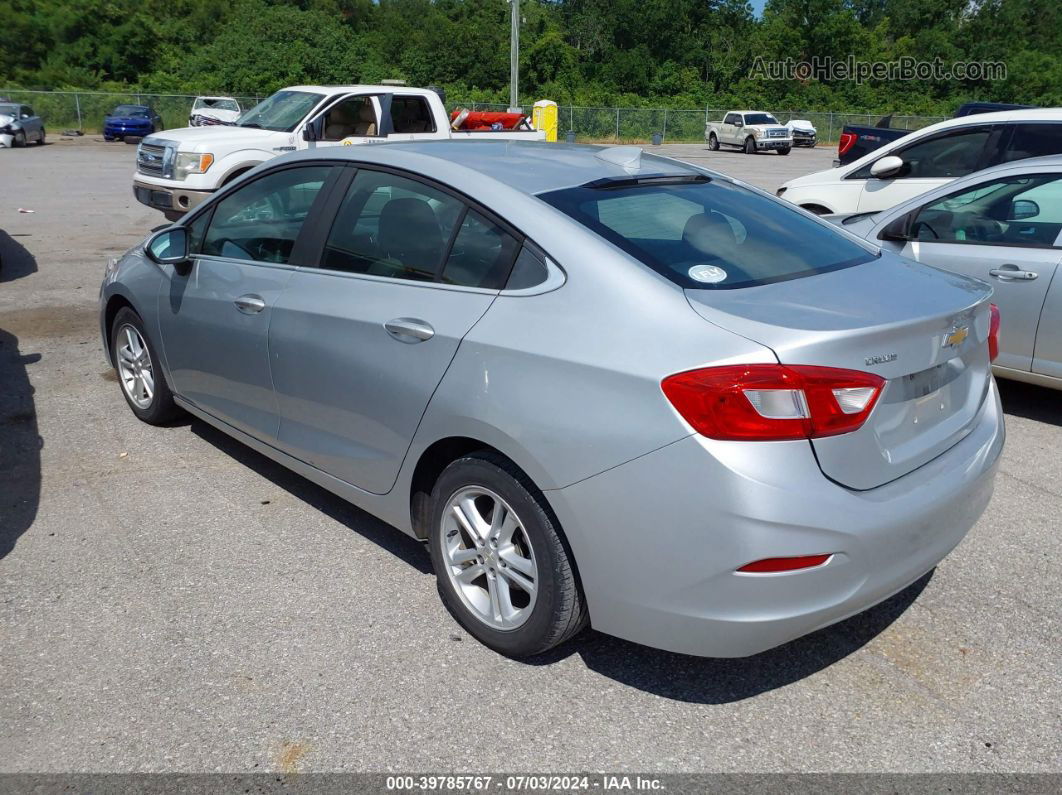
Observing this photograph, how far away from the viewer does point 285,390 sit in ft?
13.3

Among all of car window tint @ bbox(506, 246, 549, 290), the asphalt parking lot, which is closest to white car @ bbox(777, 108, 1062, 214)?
the asphalt parking lot

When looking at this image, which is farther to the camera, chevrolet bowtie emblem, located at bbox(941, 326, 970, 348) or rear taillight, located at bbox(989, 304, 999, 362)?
rear taillight, located at bbox(989, 304, 999, 362)

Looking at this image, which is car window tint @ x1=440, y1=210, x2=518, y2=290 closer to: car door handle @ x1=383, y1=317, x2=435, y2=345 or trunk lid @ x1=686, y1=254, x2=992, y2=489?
car door handle @ x1=383, y1=317, x2=435, y2=345

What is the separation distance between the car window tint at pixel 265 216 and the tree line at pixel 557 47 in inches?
1891

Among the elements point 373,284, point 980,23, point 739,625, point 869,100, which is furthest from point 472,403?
point 980,23

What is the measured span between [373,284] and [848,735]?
2.28 m

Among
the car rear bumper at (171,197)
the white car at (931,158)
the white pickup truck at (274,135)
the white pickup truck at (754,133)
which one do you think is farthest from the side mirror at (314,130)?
the white pickup truck at (754,133)

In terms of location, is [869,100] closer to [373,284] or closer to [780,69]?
[780,69]

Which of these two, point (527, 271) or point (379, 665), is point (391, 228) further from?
point (379, 665)

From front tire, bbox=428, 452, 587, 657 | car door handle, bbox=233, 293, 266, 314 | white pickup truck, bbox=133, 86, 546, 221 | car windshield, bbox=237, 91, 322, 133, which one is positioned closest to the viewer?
front tire, bbox=428, 452, 587, 657

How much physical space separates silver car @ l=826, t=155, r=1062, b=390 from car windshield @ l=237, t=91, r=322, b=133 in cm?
953

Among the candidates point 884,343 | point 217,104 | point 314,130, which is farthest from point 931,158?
point 217,104

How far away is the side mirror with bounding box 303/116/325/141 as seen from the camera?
13.1 m

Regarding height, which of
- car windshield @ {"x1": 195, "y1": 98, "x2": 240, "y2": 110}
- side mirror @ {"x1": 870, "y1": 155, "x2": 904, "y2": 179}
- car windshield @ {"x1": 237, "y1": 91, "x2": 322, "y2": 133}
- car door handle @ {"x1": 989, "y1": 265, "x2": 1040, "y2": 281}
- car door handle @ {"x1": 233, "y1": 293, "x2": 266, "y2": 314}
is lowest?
car door handle @ {"x1": 989, "y1": 265, "x2": 1040, "y2": 281}
